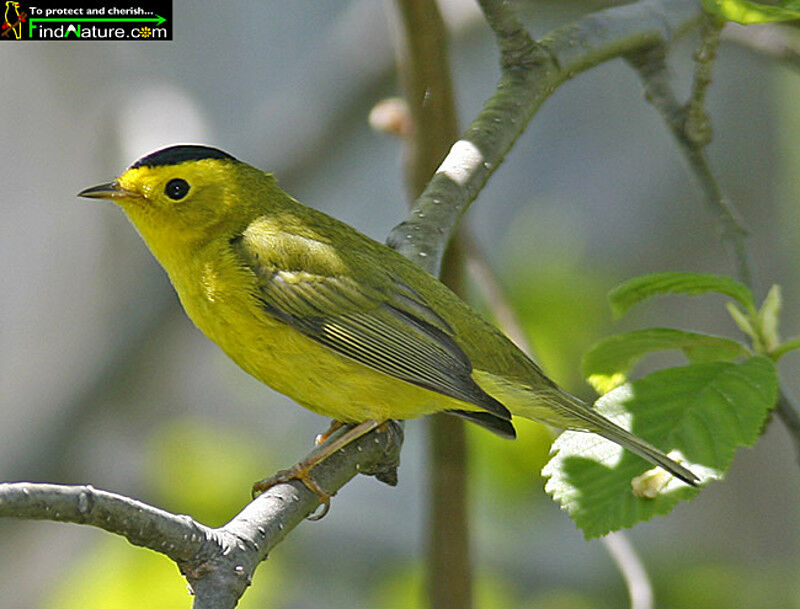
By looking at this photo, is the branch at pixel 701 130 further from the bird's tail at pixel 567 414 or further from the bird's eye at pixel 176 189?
the bird's eye at pixel 176 189

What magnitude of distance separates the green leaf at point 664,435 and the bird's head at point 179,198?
1523 mm

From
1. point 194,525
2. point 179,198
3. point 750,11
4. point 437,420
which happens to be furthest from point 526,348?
point 194,525

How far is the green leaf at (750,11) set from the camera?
2488 mm

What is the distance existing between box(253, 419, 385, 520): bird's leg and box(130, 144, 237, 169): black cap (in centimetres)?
108

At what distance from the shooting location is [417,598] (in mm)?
5051

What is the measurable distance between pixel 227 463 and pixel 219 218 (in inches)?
84.9

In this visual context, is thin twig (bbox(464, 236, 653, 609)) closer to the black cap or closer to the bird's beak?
the black cap

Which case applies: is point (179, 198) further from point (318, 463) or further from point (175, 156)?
point (318, 463)

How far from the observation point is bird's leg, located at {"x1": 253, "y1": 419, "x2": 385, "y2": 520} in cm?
247

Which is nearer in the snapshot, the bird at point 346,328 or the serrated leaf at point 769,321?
the serrated leaf at point 769,321

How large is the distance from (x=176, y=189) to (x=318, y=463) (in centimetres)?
135

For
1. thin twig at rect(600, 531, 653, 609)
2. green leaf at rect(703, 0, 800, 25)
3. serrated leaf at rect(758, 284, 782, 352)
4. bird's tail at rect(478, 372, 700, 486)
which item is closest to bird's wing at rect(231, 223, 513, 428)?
bird's tail at rect(478, 372, 700, 486)

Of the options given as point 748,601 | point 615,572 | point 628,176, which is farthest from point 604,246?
point 748,601

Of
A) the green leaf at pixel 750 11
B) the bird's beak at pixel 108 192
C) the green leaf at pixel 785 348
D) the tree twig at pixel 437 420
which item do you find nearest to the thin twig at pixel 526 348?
the tree twig at pixel 437 420
